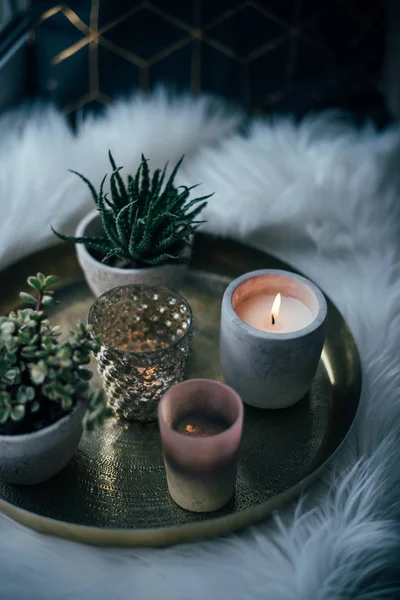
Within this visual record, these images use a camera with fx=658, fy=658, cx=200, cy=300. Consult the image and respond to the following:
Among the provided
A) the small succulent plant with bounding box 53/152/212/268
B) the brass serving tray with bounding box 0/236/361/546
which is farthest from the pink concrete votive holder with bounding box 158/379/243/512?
the small succulent plant with bounding box 53/152/212/268

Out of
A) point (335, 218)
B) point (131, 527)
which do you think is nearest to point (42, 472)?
point (131, 527)

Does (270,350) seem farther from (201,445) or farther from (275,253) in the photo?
(275,253)

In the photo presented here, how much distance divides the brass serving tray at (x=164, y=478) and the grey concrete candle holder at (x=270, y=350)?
31 millimetres

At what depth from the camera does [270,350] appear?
21.0 inches

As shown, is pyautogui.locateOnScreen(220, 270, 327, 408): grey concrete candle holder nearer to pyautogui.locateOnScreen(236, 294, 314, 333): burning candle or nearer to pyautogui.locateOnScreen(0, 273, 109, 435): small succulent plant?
pyautogui.locateOnScreen(236, 294, 314, 333): burning candle

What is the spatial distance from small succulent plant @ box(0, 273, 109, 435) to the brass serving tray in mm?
74

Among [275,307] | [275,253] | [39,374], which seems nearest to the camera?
[39,374]

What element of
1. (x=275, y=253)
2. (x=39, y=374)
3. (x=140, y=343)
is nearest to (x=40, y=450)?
(x=39, y=374)

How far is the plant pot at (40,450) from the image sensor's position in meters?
0.48

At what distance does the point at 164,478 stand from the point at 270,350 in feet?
0.45

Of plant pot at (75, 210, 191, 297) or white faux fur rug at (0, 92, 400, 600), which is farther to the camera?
plant pot at (75, 210, 191, 297)

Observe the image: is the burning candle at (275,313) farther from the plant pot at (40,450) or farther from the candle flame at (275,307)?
the plant pot at (40,450)

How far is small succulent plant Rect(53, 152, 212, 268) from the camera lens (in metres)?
0.61

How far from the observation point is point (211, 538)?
0.51m
